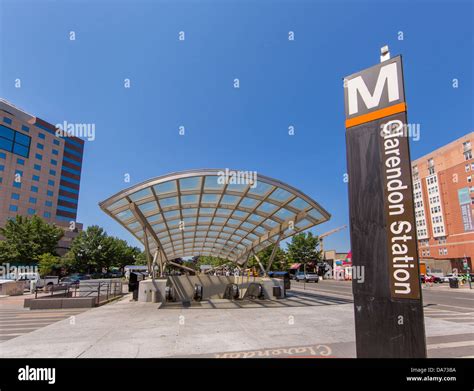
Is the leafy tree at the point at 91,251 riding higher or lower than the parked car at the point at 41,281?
higher

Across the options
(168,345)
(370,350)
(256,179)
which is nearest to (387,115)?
(370,350)

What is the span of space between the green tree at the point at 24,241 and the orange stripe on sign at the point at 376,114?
49.7 meters

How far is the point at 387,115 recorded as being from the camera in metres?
4.31

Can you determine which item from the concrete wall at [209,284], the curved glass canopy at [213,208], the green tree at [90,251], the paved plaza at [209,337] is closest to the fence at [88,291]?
the curved glass canopy at [213,208]

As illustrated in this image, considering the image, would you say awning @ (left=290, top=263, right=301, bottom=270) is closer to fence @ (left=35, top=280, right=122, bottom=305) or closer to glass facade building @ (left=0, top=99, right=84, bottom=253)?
fence @ (left=35, top=280, right=122, bottom=305)

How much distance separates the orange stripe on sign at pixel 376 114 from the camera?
4202 mm

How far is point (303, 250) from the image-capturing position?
197 feet

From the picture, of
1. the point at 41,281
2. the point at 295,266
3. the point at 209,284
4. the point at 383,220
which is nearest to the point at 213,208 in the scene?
the point at 209,284

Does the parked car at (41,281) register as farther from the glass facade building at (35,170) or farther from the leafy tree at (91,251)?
the glass facade building at (35,170)

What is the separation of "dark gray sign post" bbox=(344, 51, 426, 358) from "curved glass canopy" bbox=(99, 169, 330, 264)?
1068 cm

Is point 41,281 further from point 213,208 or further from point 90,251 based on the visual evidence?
point 90,251

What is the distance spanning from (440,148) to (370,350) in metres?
83.3

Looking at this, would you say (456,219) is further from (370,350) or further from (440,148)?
(370,350)

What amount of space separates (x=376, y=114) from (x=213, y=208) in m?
15.7
